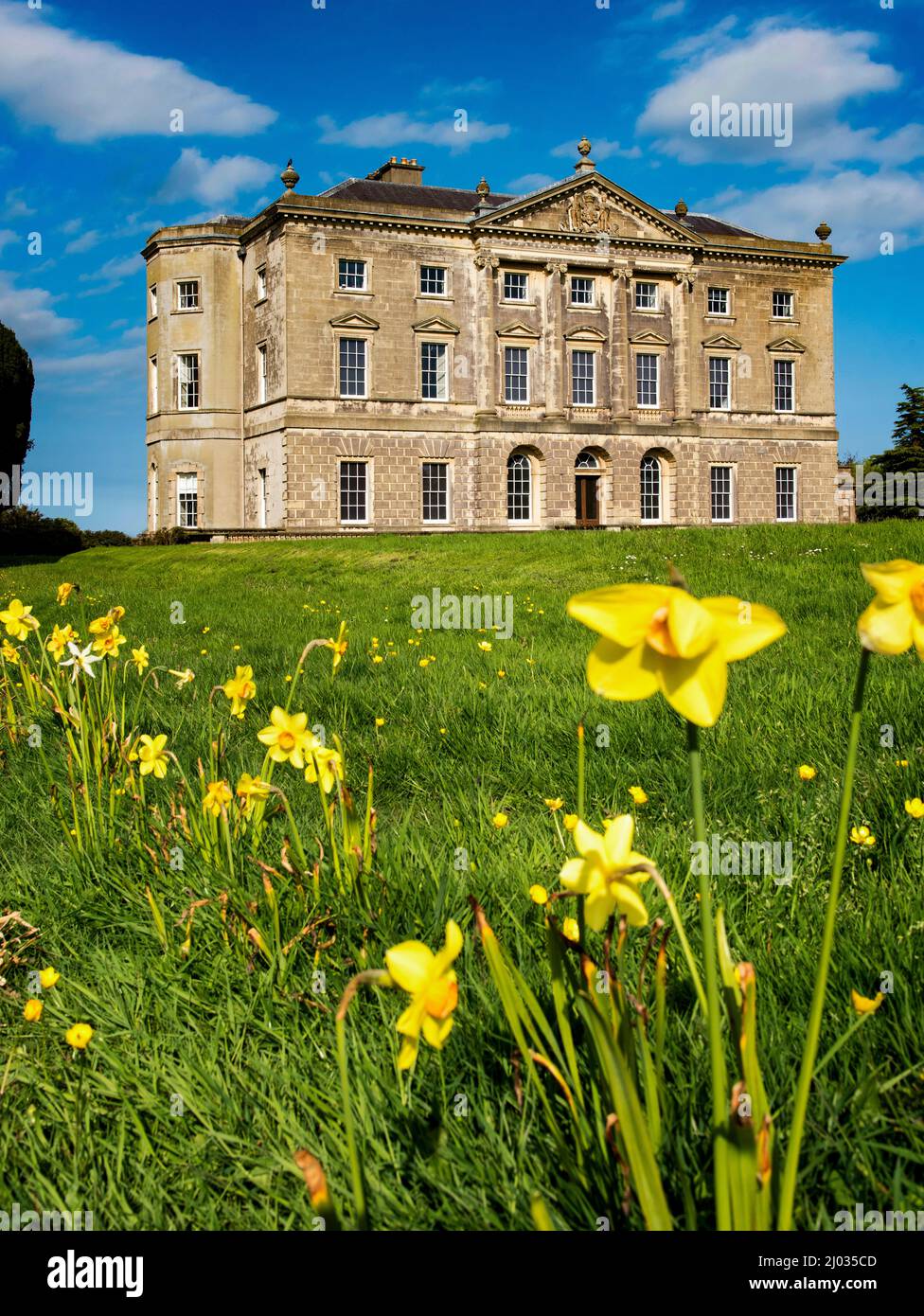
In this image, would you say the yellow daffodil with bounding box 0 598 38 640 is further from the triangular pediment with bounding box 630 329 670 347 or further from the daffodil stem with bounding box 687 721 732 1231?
the triangular pediment with bounding box 630 329 670 347

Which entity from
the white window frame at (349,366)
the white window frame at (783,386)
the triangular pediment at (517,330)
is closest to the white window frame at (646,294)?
the triangular pediment at (517,330)

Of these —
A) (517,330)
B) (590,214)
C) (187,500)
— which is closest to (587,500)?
(517,330)

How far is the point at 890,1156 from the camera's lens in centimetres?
175

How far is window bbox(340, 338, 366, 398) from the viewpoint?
3556cm

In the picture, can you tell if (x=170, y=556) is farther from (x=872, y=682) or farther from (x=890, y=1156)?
(x=890, y=1156)

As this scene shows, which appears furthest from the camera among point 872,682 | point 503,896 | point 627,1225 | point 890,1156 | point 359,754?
point 872,682

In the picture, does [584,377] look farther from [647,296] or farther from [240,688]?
[240,688]

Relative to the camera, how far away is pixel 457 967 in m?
2.52

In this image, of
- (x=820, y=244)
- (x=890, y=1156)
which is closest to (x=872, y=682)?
(x=890, y=1156)

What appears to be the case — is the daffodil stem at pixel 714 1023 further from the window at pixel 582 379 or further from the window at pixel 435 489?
the window at pixel 582 379

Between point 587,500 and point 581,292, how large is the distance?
8138 millimetres

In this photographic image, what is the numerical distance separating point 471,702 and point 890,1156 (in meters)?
4.07

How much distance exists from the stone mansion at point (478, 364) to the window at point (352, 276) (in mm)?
64

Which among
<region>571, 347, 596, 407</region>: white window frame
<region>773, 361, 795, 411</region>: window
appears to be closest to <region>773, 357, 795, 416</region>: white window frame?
<region>773, 361, 795, 411</region>: window
